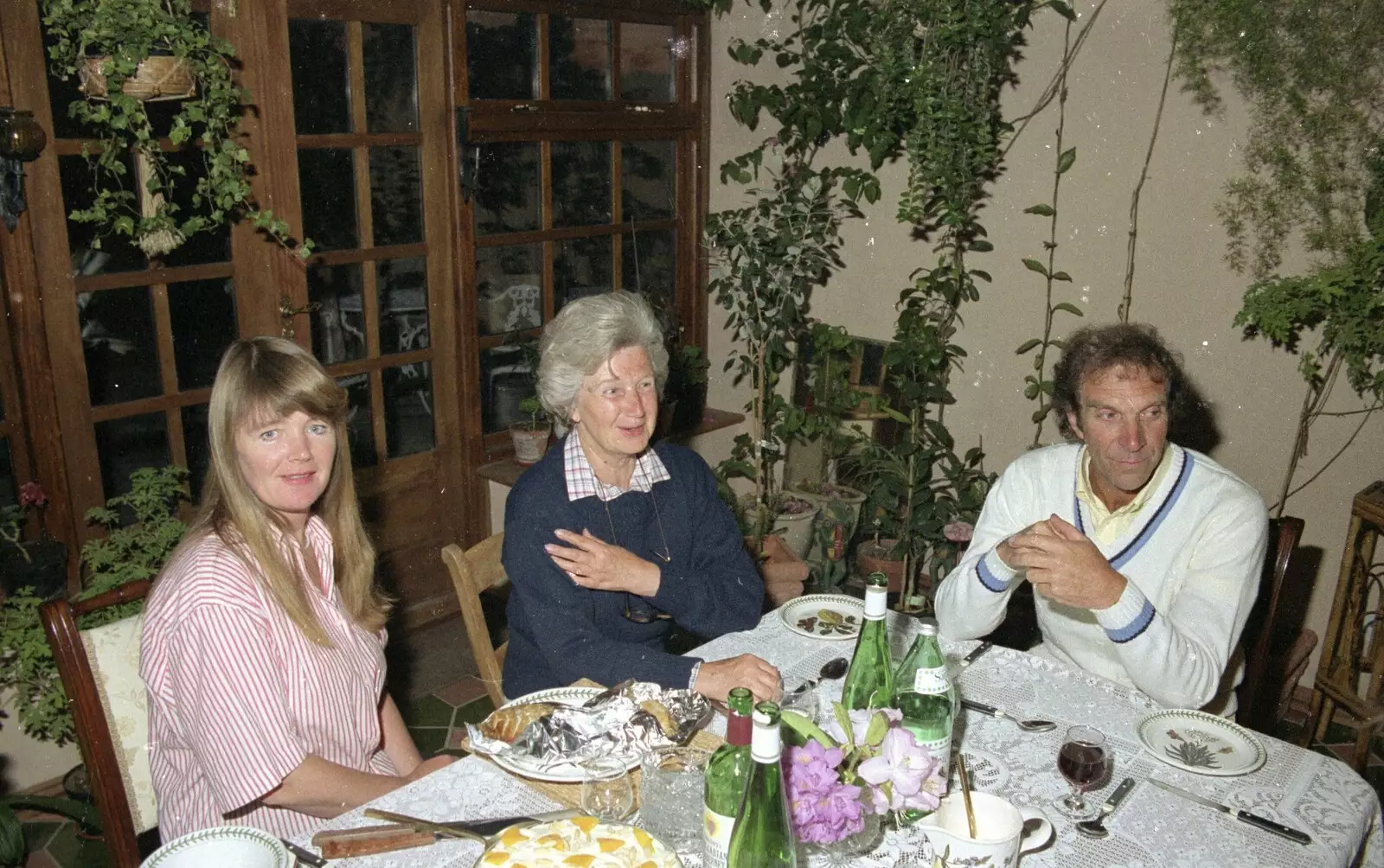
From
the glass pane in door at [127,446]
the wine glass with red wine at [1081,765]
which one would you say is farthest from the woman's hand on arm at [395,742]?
the glass pane in door at [127,446]

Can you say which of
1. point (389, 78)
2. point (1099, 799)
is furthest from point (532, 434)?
point (1099, 799)

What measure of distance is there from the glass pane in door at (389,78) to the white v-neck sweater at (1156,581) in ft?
7.24

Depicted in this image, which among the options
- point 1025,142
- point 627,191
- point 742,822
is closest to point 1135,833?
point 742,822

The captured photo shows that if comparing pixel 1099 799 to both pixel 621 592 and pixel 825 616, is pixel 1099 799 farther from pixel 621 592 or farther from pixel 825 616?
pixel 621 592

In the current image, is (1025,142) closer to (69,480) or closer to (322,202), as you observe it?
(322,202)

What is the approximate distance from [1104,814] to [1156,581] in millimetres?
611

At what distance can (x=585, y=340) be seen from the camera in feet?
6.41

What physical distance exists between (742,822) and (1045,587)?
77cm

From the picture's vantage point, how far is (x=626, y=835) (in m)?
1.25

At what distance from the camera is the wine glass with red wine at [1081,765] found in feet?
4.66

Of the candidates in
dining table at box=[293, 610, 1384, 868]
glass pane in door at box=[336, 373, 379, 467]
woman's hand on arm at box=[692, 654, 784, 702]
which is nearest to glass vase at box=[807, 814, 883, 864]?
dining table at box=[293, 610, 1384, 868]

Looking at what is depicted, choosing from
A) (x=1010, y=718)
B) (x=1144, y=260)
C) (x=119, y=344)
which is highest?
(x=1144, y=260)

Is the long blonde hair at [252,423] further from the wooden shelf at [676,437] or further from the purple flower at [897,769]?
the wooden shelf at [676,437]

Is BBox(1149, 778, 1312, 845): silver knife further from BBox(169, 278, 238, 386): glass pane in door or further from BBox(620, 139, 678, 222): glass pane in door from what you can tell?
BBox(620, 139, 678, 222): glass pane in door
